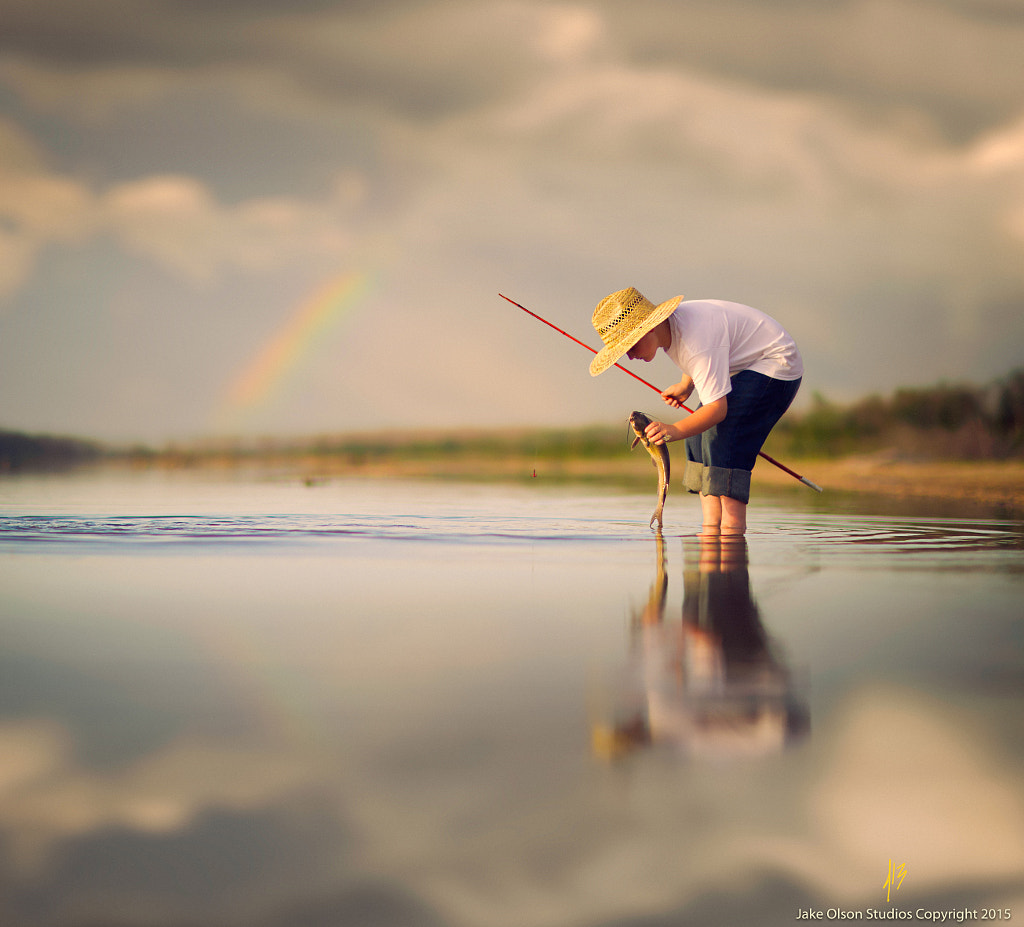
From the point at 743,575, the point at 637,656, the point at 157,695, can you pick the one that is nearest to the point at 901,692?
the point at 637,656

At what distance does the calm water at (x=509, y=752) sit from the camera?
1319 mm

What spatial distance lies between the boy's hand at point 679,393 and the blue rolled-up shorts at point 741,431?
26 centimetres

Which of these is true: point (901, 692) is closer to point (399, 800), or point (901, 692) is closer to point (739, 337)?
point (399, 800)

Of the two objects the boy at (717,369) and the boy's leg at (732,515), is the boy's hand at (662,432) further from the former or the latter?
the boy's leg at (732,515)

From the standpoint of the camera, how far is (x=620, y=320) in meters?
5.23

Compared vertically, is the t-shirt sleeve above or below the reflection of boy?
above

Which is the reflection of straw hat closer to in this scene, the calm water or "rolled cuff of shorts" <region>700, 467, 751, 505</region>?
"rolled cuff of shorts" <region>700, 467, 751, 505</region>

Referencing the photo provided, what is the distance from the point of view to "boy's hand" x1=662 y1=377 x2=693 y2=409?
570 centimetres

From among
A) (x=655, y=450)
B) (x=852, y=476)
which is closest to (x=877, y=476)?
(x=852, y=476)

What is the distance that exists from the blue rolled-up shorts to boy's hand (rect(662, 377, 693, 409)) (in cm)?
26

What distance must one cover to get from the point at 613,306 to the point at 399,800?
4.01 meters

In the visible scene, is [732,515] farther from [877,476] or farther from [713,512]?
[877,476]

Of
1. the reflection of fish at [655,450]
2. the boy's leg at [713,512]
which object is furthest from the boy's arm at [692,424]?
the boy's leg at [713,512]
